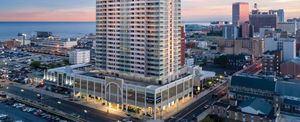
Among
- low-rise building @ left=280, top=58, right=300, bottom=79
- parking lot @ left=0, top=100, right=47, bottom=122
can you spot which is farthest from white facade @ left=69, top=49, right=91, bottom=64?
low-rise building @ left=280, top=58, right=300, bottom=79

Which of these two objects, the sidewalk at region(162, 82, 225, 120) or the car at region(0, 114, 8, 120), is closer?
the car at region(0, 114, 8, 120)

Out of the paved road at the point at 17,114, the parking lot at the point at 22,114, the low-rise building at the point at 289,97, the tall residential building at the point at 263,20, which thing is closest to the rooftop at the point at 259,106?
the low-rise building at the point at 289,97

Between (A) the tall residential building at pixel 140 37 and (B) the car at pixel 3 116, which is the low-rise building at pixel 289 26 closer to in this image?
(A) the tall residential building at pixel 140 37

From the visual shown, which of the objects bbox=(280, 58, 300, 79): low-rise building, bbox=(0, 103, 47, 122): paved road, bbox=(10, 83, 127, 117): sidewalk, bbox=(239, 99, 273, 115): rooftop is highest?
bbox=(280, 58, 300, 79): low-rise building

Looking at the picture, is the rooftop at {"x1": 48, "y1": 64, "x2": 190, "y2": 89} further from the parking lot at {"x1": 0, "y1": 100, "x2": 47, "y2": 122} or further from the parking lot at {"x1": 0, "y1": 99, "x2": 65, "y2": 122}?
the parking lot at {"x1": 0, "y1": 100, "x2": 47, "y2": 122}

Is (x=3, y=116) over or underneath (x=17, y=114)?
over

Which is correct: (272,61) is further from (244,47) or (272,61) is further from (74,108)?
(74,108)

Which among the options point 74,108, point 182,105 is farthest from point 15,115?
point 182,105

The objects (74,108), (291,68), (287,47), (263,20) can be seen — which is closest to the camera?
(74,108)
